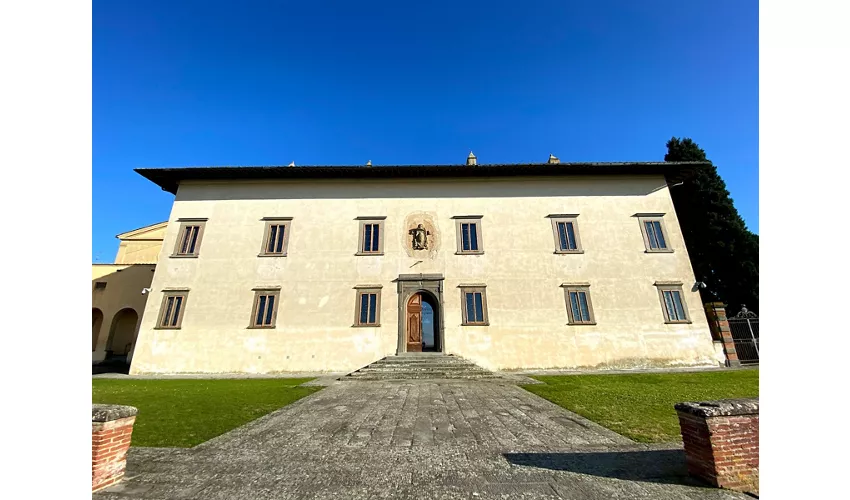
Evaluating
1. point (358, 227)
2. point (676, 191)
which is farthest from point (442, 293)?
point (676, 191)

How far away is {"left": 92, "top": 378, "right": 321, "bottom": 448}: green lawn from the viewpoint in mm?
4809

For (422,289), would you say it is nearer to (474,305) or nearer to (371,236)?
(474,305)

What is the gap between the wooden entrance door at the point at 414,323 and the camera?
1523 cm

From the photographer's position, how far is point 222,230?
15.9m

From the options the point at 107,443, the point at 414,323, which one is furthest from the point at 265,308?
the point at 107,443

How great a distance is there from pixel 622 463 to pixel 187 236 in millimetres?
18378

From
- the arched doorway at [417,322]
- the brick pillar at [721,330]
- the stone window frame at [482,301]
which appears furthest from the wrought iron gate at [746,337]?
the arched doorway at [417,322]

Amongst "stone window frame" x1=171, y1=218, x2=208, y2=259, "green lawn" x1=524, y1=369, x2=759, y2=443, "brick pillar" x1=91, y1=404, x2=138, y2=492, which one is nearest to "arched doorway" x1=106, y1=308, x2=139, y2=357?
"stone window frame" x1=171, y1=218, x2=208, y2=259

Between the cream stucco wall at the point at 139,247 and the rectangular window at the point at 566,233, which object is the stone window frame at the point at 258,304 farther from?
the rectangular window at the point at 566,233

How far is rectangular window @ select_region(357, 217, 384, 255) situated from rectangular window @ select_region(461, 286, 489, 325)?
4330 millimetres

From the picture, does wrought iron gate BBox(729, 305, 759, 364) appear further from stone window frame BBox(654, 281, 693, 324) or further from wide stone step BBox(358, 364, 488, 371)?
wide stone step BBox(358, 364, 488, 371)

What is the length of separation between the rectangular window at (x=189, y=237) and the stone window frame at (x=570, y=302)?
16913 mm
